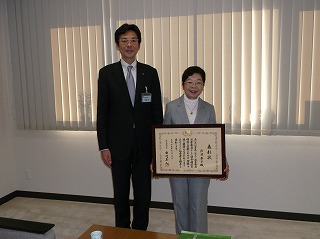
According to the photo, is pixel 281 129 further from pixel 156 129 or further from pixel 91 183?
pixel 91 183

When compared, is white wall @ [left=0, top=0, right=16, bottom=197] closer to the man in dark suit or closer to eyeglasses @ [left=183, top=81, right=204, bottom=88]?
the man in dark suit

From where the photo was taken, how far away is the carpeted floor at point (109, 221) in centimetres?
267

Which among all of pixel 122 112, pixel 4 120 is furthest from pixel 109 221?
pixel 4 120

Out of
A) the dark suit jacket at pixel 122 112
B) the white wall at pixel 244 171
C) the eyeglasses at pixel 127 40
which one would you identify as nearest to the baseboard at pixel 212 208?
the white wall at pixel 244 171

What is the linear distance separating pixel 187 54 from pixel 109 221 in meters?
1.76

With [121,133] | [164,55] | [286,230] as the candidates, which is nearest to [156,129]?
[121,133]

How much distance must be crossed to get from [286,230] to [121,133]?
1.69 meters

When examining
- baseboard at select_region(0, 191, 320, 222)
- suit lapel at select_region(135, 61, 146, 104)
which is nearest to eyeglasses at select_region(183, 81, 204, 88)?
suit lapel at select_region(135, 61, 146, 104)

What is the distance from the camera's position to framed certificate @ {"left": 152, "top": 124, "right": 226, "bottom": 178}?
197 cm

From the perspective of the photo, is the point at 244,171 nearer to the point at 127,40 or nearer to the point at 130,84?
the point at 130,84

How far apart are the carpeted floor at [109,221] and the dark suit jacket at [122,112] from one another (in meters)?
0.97

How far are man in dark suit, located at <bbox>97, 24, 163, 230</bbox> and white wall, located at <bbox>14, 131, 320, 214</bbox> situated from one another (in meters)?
0.96

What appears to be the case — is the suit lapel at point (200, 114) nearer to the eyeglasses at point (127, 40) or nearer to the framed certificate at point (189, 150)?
the framed certificate at point (189, 150)

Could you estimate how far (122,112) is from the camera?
87.6 inches
